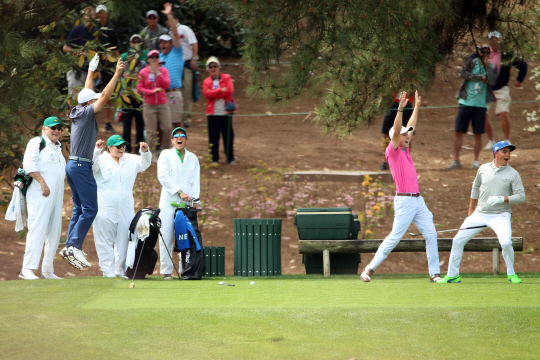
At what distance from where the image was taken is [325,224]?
1093 cm

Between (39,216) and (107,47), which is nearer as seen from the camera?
(39,216)

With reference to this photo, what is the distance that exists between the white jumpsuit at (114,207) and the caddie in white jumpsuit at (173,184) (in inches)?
12.0

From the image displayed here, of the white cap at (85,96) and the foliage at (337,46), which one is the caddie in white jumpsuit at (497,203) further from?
the white cap at (85,96)

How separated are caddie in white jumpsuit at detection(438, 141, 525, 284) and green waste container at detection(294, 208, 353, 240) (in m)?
1.96

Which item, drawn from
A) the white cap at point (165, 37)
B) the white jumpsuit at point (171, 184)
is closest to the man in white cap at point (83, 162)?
the white jumpsuit at point (171, 184)

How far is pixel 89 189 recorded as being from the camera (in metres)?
9.64

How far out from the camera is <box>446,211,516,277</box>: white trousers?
9031 millimetres

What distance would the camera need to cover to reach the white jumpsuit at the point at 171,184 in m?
10.5

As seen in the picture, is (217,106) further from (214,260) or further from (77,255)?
(77,255)

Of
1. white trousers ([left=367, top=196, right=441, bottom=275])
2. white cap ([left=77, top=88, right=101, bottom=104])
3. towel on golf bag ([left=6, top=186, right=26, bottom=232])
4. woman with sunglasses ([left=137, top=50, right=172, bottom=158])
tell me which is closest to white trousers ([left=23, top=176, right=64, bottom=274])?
towel on golf bag ([left=6, top=186, right=26, bottom=232])

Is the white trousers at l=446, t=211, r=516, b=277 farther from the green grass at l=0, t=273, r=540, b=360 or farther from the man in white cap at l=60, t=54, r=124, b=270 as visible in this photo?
the man in white cap at l=60, t=54, r=124, b=270

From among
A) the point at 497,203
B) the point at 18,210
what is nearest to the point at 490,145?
the point at 497,203

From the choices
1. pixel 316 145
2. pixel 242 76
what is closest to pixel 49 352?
pixel 316 145

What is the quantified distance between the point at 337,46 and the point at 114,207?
4.60m
